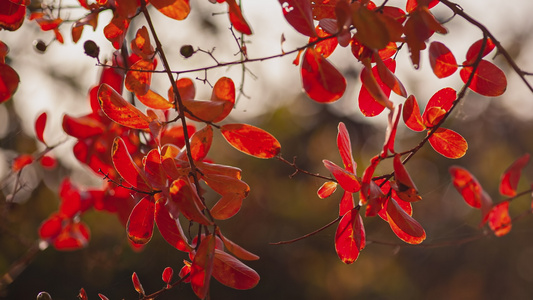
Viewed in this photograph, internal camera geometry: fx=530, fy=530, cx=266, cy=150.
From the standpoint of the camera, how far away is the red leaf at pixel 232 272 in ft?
1.90

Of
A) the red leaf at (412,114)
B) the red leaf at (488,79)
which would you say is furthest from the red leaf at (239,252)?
the red leaf at (488,79)

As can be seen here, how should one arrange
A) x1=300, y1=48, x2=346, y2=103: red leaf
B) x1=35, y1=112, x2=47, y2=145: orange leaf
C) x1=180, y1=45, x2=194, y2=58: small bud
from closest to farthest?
x1=300, y1=48, x2=346, y2=103: red leaf, x1=180, y1=45, x2=194, y2=58: small bud, x1=35, y1=112, x2=47, y2=145: orange leaf

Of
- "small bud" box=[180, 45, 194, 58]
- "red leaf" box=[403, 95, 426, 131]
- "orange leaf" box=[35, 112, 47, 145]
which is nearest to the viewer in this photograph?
"red leaf" box=[403, 95, 426, 131]

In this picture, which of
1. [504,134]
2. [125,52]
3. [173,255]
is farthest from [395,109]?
[504,134]

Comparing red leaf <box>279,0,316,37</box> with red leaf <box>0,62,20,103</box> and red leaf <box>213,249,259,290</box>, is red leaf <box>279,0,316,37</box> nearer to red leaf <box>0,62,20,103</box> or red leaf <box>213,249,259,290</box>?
red leaf <box>213,249,259,290</box>

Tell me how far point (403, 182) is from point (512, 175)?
0.82 feet

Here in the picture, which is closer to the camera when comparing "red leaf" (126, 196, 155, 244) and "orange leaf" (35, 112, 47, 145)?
"red leaf" (126, 196, 155, 244)

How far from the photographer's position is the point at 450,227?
4.31 metres

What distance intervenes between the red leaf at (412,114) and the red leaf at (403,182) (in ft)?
0.32

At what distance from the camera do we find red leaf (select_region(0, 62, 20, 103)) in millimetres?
654

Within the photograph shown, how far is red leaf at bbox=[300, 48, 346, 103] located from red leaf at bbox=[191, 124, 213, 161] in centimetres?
17

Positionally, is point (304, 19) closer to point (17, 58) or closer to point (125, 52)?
point (125, 52)

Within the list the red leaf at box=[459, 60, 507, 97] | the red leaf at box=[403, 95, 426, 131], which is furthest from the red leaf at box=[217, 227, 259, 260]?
the red leaf at box=[459, 60, 507, 97]

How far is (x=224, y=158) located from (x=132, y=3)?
9.84 ft
